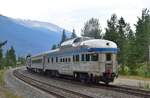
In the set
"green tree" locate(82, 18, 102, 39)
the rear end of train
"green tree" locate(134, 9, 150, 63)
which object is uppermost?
"green tree" locate(82, 18, 102, 39)

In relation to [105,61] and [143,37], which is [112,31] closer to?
[143,37]

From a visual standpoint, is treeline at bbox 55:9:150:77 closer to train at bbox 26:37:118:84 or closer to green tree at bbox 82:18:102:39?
train at bbox 26:37:118:84

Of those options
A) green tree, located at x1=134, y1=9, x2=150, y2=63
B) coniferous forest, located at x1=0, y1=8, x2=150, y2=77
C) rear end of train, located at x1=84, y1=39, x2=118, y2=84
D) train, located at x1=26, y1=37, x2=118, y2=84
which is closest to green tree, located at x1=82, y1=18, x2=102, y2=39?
coniferous forest, located at x1=0, y1=8, x2=150, y2=77

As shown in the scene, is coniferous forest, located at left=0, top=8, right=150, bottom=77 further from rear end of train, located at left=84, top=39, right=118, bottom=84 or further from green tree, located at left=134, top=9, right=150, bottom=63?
rear end of train, located at left=84, top=39, right=118, bottom=84

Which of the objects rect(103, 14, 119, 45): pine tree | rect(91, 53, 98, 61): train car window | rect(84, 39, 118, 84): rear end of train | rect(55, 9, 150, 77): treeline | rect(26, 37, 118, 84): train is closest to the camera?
rect(84, 39, 118, 84): rear end of train

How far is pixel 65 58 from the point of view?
35562 mm

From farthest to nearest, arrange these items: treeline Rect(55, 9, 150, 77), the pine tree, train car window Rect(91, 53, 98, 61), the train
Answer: the pine tree, treeline Rect(55, 9, 150, 77), train car window Rect(91, 53, 98, 61), the train

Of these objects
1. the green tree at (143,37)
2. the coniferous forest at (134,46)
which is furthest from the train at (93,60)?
the green tree at (143,37)

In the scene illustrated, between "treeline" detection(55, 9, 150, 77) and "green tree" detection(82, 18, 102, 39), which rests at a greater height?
"green tree" detection(82, 18, 102, 39)

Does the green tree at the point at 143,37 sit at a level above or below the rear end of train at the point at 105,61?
above

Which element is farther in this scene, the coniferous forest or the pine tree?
A: the pine tree

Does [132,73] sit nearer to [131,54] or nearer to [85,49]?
[131,54]

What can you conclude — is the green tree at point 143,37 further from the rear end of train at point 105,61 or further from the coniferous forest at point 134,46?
the rear end of train at point 105,61

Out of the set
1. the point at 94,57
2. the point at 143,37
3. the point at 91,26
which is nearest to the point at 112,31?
the point at 143,37
